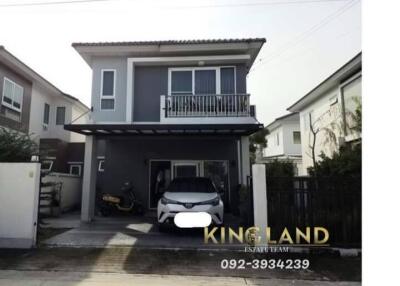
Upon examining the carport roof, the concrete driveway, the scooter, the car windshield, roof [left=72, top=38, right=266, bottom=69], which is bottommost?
the concrete driveway

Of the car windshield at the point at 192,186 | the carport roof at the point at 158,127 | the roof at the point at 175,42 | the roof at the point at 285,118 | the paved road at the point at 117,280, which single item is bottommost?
the paved road at the point at 117,280

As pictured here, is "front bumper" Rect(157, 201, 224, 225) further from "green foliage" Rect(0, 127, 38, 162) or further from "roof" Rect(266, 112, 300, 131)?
"roof" Rect(266, 112, 300, 131)

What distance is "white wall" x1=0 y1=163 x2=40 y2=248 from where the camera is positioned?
275 inches

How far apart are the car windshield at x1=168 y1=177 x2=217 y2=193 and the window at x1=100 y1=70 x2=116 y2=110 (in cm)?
464

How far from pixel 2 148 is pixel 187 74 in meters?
7.05

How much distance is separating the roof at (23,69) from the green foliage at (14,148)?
534 centimetres

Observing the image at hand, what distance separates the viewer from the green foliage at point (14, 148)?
830 cm

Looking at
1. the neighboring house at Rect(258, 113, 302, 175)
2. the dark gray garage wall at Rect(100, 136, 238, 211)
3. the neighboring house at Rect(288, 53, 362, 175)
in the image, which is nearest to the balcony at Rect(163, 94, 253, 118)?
the dark gray garage wall at Rect(100, 136, 238, 211)

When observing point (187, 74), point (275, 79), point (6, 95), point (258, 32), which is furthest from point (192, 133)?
point (6, 95)

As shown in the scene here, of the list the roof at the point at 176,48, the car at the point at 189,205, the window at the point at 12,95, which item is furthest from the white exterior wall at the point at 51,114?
the car at the point at 189,205

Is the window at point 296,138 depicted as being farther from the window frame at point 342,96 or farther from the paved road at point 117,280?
the paved road at point 117,280

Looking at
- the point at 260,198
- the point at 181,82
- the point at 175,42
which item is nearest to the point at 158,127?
the point at 181,82

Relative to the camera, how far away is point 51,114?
18.3m

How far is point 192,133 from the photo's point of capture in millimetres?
11117
